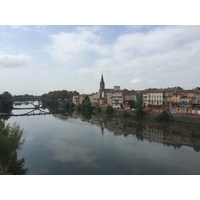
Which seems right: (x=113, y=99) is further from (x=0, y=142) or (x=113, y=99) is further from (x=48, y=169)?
(x=0, y=142)

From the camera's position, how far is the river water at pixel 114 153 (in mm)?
12336

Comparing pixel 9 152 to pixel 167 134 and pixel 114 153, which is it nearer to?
pixel 114 153

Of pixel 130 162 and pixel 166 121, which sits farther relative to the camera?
pixel 166 121

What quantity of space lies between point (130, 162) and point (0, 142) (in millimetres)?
7510

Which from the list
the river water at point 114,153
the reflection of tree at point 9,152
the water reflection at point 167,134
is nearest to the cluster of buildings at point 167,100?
the water reflection at point 167,134

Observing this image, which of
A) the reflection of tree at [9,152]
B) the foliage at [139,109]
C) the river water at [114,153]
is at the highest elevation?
the foliage at [139,109]

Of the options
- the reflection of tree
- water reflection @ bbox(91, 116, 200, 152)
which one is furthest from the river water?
the reflection of tree

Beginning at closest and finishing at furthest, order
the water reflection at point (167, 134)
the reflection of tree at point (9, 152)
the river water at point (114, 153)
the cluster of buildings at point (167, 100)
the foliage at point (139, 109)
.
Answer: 1. the reflection of tree at point (9, 152)
2. the river water at point (114, 153)
3. the water reflection at point (167, 134)
4. the cluster of buildings at point (167, 100)
5. the foliage at point (139, 109)

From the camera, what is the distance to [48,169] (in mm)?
12328

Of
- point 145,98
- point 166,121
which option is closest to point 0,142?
point 166,121

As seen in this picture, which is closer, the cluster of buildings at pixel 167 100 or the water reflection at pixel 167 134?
the water reflection at pixel 167 134

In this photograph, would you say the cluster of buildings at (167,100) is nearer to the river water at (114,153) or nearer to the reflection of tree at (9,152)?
the river water at (114,153)

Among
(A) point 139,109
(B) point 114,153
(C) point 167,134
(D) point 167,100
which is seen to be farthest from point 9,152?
(D) point 167,100

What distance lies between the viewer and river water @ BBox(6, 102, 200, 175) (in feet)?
40.5
